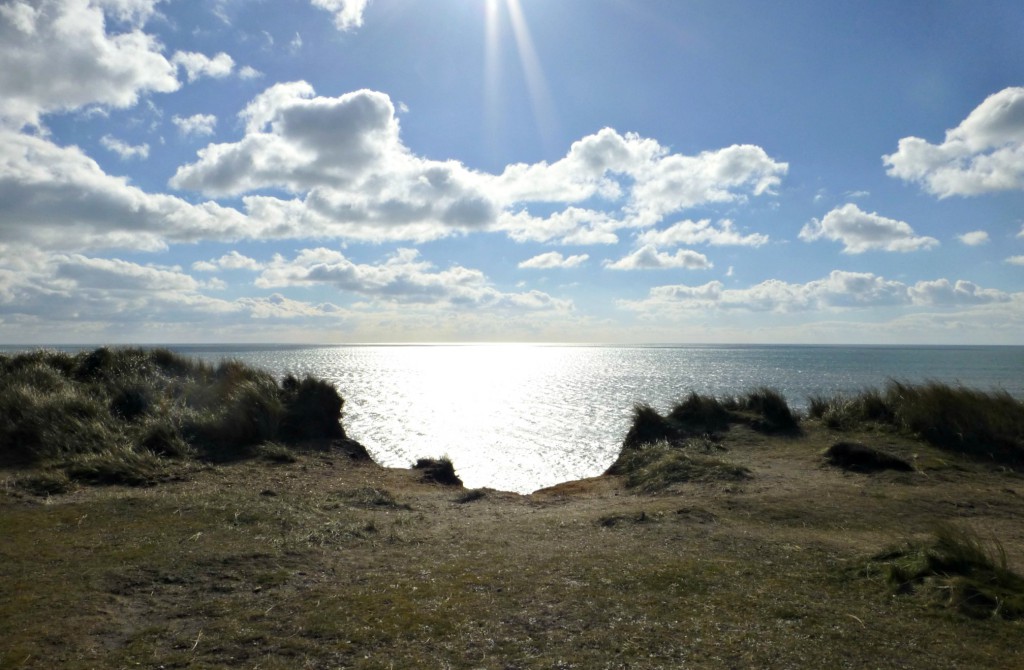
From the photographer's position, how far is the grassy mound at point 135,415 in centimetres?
1202

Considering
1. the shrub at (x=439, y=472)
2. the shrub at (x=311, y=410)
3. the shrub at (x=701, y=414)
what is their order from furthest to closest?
the shrub at (x=701, y=414), the shrub at (x=311, y=410), the shrub at (x=439, y=472)

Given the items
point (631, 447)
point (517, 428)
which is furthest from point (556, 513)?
point (517, 428)

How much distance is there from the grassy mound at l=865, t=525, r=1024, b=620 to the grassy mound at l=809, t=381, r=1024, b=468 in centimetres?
855

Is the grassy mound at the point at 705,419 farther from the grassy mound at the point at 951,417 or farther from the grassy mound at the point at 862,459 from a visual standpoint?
the grassy mound at the point at 862,459

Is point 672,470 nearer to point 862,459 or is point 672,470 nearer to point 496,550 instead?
point 862,459

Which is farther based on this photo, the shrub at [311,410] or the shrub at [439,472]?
the shrub at [311,410]

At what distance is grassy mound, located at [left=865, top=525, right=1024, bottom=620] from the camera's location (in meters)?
5.60

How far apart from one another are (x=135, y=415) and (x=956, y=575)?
16548 millimetres

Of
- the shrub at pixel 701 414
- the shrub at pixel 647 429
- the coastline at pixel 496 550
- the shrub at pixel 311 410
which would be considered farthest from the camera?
the shrub at pixel 701 414

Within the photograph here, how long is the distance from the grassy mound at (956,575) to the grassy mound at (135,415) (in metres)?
11.0

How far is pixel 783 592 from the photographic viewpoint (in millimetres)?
6051

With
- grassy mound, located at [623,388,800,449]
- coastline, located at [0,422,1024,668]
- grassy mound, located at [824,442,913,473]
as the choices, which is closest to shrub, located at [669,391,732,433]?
grassy mound, located at [623,388,800,449]

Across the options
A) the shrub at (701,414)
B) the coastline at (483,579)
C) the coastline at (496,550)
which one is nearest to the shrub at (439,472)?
the coastline at (496,550)

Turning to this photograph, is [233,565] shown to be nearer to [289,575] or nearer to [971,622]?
[289,575]
